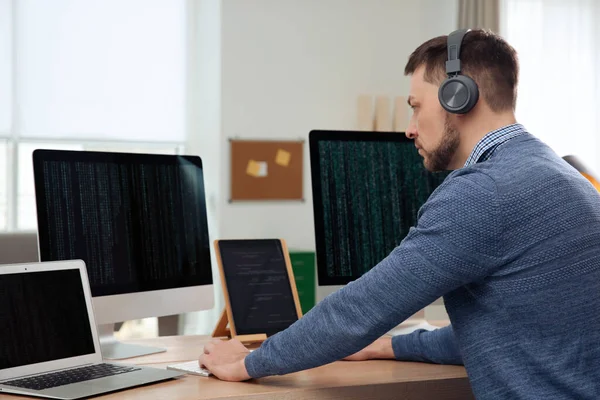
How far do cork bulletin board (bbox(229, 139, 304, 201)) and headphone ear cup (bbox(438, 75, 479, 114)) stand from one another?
366 centimetres

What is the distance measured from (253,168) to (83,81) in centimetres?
119

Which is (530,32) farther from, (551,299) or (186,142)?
(551,299)

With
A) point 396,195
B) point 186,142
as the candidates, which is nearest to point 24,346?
point 396,195

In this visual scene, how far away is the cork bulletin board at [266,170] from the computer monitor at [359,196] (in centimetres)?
294

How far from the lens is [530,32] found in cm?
560

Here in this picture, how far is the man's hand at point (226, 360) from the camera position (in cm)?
150

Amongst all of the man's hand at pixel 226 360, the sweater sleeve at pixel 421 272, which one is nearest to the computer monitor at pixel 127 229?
the man's hand at pixel 226 360

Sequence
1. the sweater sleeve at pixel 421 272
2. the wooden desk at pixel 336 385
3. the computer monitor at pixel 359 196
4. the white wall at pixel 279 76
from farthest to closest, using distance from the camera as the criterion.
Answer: the white wall at pixel 279 76 < the computer monitor at pixel 359 196 < the wooden desk at pixel 336 385 < the sweater sleeve at pixel 421 272

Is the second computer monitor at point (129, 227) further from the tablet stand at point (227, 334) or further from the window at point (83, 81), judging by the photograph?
the window at point (83, 81)

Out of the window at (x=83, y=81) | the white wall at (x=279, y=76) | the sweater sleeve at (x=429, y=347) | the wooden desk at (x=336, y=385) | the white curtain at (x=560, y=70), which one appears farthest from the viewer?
the white curtain at (x=560, y=70)

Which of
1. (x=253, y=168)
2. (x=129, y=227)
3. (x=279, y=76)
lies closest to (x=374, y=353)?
(x=129, y=227)

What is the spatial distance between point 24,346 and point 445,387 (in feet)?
2.67

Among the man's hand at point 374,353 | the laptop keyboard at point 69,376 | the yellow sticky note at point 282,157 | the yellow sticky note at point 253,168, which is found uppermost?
the yellow sticky note at point 282,157

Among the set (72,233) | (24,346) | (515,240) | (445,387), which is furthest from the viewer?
(72,233)
